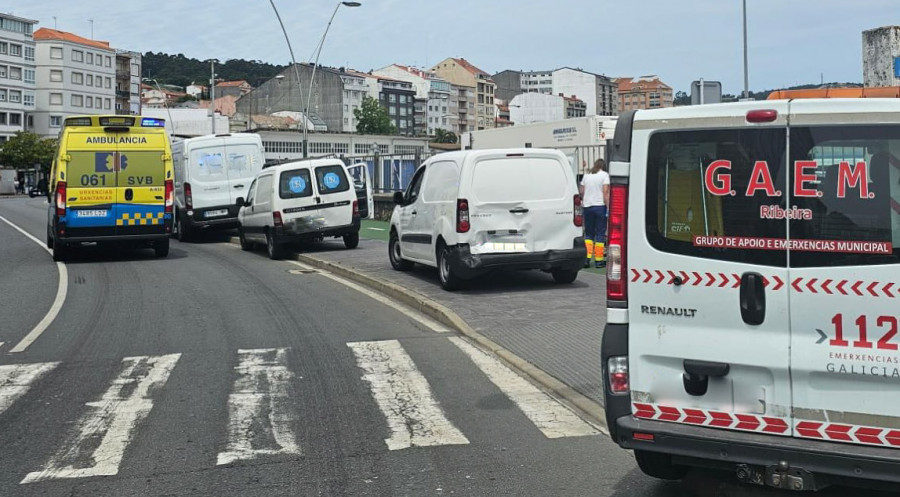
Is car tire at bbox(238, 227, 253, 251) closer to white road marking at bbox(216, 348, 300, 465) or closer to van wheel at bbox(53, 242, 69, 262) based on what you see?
van wheel at bbox(53, 242, 69, 262)

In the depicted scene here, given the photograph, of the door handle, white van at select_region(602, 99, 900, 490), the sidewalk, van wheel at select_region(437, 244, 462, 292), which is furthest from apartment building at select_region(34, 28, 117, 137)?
the door handle

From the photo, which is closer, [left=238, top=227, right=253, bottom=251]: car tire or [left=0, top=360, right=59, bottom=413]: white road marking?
[left=0, top=360, right=59, bottom=413]: white road marking

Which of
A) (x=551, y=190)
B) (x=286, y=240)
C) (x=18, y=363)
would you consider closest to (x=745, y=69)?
(x=286, y=240)

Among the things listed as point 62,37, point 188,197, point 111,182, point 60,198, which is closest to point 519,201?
point 111,182

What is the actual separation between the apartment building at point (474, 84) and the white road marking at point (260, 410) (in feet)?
563

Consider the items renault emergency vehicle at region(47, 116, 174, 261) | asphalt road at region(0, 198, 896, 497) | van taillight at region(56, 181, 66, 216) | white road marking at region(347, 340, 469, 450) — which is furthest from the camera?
renault emergency vehicle at region(47, 116, 174, 261)

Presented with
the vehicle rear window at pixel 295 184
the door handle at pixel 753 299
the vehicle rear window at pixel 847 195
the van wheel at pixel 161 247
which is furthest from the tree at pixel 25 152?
the vehicle rear window at pixel 847 195

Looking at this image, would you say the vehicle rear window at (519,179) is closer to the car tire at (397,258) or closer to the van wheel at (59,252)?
the car tire at (397,258)

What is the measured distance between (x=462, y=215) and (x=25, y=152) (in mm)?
100608

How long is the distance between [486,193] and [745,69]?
18193 mm

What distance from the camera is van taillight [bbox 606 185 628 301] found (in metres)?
4.59

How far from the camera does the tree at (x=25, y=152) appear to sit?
333 feet

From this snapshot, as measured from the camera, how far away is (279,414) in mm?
6789

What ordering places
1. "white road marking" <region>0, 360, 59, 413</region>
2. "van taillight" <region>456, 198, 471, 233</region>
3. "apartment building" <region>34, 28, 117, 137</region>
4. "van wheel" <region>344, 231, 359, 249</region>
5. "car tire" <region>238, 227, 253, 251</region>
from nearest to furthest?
"white road marking" <region>0, 360, 59, 413</region> → "van taillight" <region>456, 198, 471, 233</region> → "van wheel" <region>344, 231, 359, 249</region> → "car tire" <region>238, 227, 253, 251</region> → "apartment building" <region>34, 28, 117, 137</region>
